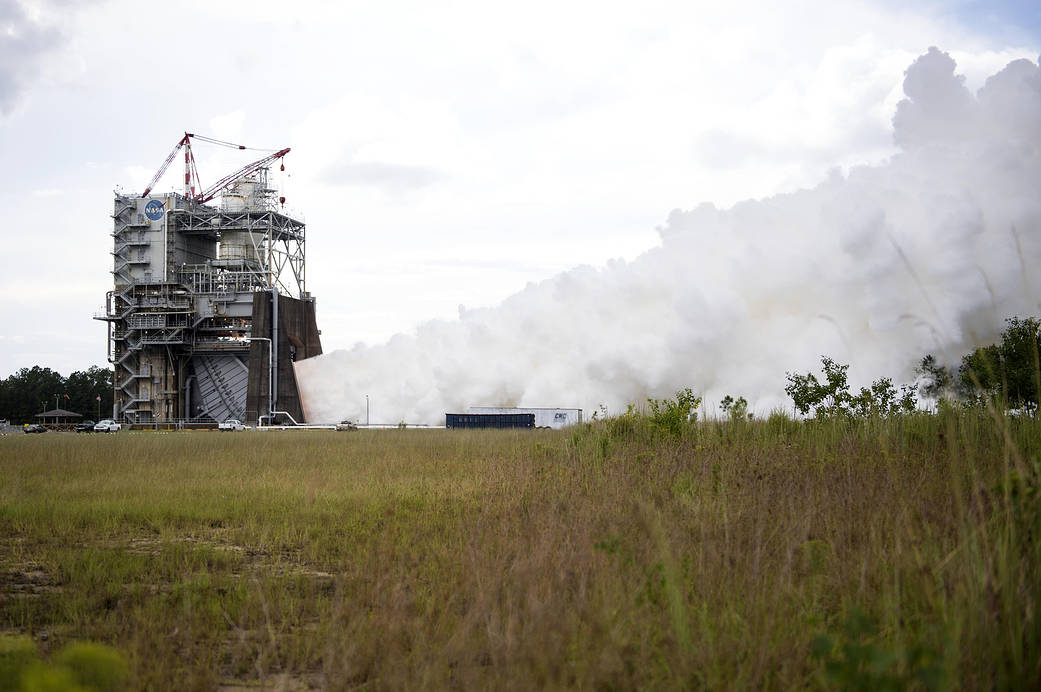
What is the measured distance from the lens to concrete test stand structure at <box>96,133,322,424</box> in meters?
Result: 66.4

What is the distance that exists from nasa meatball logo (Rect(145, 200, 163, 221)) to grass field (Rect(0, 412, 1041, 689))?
62864mm

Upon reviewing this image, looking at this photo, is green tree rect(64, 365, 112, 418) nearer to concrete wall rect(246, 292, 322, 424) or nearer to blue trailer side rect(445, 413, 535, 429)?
concrete wall rect(246, 292, 322, 424)

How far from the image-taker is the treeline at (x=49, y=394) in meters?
115

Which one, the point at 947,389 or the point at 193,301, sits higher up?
the point at 193,301

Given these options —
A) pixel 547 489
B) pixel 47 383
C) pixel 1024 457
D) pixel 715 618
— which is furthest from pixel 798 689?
pixel 47 383

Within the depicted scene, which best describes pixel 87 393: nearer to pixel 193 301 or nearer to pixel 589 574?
pixel 193 301

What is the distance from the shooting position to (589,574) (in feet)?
18.5

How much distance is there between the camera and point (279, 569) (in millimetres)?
7516

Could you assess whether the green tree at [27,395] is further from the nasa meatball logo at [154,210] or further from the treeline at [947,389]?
Result: the treeline at [947,389]

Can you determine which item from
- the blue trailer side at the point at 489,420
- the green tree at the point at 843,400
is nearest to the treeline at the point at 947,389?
the green tree at the point at 843,400

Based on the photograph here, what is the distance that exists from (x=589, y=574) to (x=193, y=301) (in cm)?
6771

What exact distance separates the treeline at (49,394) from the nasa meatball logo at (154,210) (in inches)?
2261

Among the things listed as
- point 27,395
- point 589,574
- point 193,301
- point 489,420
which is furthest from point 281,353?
point 27,395

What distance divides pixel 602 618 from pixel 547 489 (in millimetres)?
6095
